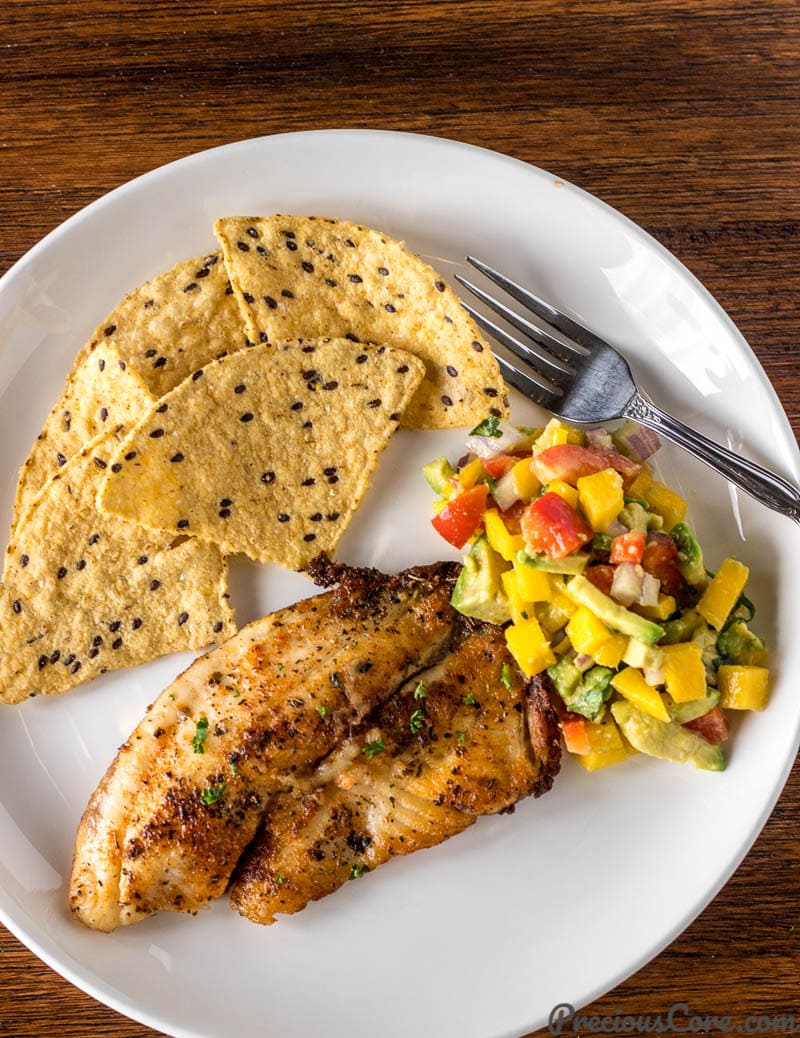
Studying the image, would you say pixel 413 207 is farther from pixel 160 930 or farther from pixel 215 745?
pixel 160 930

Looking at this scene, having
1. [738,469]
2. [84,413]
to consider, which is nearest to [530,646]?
[738,469]

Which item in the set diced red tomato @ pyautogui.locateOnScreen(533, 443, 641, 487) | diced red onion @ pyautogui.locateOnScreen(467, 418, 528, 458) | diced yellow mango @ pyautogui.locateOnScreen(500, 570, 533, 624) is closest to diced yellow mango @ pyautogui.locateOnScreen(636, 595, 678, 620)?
diced yellow mango @ pyautogui.locateOnScreen(500, 570, 533, 624)

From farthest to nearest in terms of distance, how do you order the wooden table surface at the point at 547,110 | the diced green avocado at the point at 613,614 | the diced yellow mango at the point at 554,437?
the wooden table surface at the point at 547,110, the diced yellow mango at the point at 554,437, the diced green avocado at the point at 613,614

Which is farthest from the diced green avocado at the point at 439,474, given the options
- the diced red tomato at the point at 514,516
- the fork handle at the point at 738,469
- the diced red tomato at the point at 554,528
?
the fork handle at the point at 738,469

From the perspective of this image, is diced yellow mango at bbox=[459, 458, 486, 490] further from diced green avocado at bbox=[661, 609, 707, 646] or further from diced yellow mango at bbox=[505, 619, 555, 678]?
diced green avocado at bbox=[661, 609, 707, 646]

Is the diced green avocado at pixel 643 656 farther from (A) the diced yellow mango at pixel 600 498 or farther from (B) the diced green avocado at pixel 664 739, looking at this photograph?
(A) the diced yellow mango at pixel 600 498

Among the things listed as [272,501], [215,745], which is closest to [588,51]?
[272,501]

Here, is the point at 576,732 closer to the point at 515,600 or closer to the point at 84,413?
the point at 515,600
